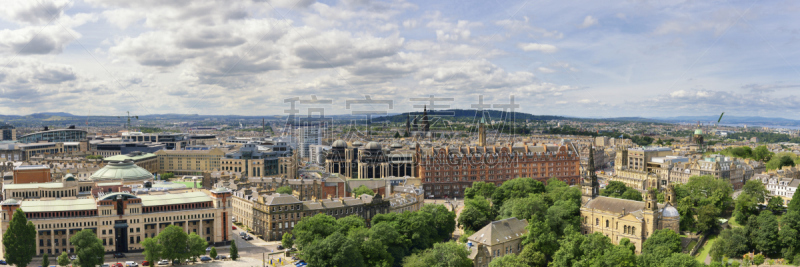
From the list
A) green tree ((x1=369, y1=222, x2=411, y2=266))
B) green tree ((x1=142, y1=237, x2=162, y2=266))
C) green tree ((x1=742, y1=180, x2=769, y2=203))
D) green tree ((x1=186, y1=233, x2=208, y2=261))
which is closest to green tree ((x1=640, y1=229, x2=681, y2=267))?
green tree ((x1=369, y1=222, x2=411, y2=266))

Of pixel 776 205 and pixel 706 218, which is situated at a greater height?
pixel 776 205

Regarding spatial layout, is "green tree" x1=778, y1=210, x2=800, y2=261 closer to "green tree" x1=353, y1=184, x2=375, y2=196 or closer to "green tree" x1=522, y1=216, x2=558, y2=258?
"green tree" x1=522, y1=216, x2=558, y2=258

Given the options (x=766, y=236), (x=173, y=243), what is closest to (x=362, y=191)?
(x=173, y=243)

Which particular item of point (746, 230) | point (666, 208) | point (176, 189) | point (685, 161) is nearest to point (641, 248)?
point (666, 208)

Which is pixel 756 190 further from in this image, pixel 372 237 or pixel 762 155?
pixel 762 155

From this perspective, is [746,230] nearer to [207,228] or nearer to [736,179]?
[736,179]

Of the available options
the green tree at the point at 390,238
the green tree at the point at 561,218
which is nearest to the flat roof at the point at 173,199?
the green tree at the point at 390,238
